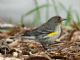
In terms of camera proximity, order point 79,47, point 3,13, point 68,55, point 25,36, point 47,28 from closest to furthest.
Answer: point 68,55 → point 79,47 → point 25,36 → point 47,28 → point 3,13

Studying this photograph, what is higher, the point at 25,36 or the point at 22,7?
the point at 22,7

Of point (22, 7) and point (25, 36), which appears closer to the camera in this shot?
point (25, 36)

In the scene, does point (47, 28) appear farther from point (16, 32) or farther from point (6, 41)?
point (6, 41)

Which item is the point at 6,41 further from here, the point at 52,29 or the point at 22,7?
the point at 22,7

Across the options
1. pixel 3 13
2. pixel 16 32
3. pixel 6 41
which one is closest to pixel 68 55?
pixel 6 41

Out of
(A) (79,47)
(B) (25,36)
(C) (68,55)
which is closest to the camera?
(C) (68,55)

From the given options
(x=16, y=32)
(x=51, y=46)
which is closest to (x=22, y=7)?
(x=16, y=32)
